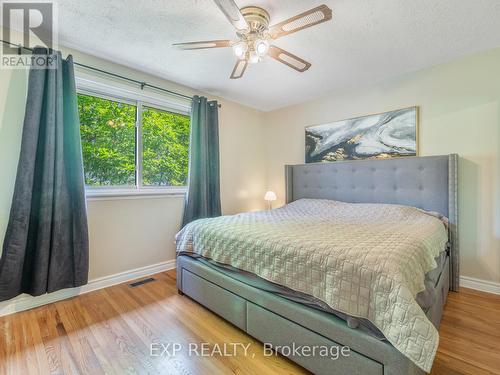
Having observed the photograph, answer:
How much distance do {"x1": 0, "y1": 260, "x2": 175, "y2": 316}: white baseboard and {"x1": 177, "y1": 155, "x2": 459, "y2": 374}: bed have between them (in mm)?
761

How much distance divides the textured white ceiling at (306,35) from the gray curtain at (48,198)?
1.85 ft

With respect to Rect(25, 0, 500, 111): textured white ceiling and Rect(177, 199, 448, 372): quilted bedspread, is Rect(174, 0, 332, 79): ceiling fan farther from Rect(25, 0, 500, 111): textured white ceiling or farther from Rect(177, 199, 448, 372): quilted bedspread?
Rect(177, 199, 448, 372): quilted bedspread

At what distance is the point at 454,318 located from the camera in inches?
77.2

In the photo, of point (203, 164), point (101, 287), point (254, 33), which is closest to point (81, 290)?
point (101, 287)

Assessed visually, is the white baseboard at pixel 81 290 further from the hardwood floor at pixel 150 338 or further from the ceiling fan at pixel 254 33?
the ceiling fan at pixel 254 33

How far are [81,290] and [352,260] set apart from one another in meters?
2.60

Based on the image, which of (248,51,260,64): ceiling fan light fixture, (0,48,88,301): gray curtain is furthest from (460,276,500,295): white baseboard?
(0,48,88,301): gray curtain

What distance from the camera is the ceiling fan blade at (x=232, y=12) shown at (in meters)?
1.35

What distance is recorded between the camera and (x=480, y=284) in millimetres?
2455

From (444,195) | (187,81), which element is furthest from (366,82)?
(187,81)

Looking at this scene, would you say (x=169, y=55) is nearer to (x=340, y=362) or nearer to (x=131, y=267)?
(x=131, y=267)

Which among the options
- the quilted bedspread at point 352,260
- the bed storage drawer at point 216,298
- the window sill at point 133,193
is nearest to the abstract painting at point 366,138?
the quilted bedspread at point 352,260

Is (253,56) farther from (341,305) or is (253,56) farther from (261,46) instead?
(341,305)

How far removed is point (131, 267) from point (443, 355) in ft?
9.52
